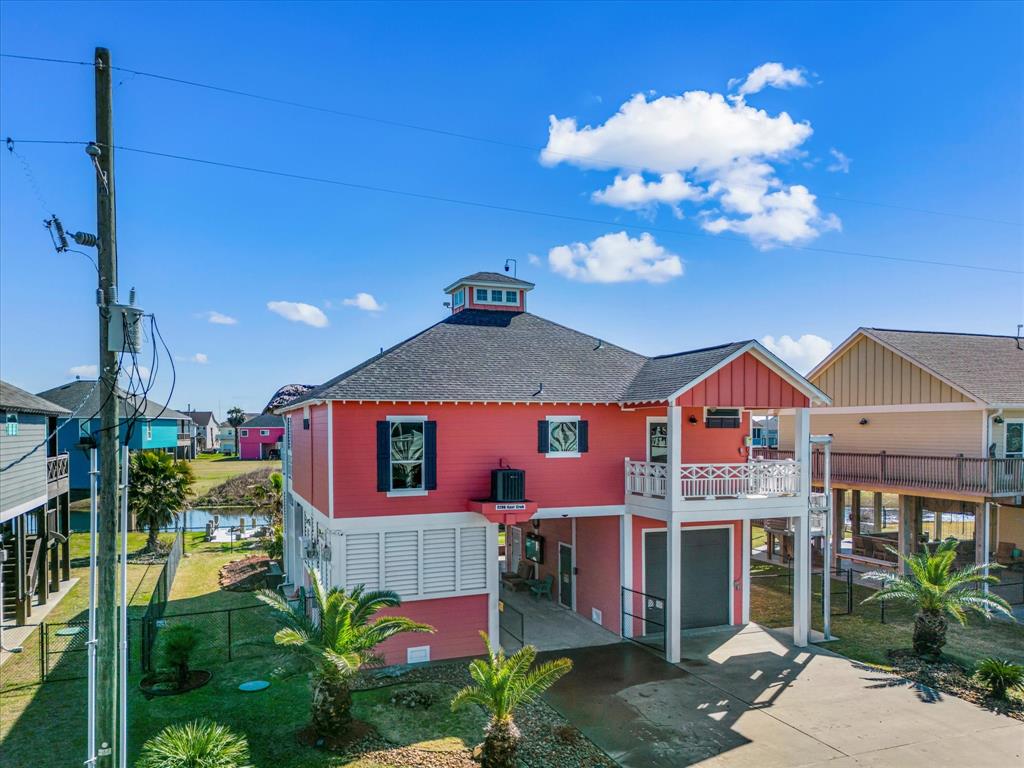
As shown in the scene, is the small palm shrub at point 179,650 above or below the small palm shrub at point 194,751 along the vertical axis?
below

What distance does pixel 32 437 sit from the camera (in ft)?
59.1

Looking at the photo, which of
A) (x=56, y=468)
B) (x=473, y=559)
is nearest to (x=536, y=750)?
(x=473, y=559)

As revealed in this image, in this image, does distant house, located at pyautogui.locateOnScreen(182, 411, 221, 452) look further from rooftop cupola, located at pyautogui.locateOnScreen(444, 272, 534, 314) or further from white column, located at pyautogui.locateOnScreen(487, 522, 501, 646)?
white column, located at pyautogui.locateOnScreen(487, 522, 501, 646)

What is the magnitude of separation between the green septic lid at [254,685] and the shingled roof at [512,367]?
5.62m

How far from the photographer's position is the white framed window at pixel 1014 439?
2048 cm

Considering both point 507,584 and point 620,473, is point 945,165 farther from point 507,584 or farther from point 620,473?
point 507,584

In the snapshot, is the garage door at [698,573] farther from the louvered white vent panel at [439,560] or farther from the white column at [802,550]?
the louvered white vent panel at [439,560]

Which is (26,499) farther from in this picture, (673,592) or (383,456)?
(673,592)

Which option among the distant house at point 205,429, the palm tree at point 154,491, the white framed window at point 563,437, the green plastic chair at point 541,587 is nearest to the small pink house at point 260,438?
the distant house at point 205,429

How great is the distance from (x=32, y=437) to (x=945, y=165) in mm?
24899

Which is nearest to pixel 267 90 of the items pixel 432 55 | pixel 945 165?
pixel 432 55

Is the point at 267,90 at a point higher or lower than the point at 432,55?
lower

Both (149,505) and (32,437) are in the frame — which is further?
(149,505)

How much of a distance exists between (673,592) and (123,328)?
1151 centimetres
